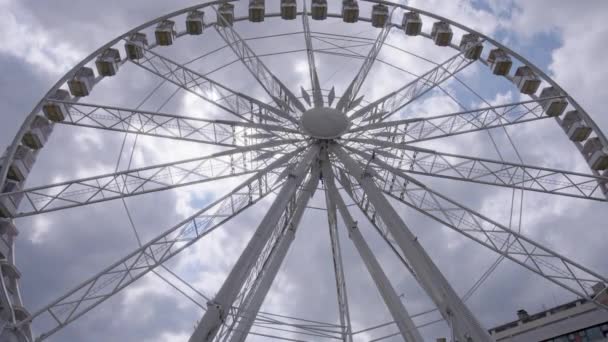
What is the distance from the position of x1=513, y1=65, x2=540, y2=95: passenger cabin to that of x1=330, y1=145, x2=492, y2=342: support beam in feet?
26.3

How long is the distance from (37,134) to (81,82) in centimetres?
230

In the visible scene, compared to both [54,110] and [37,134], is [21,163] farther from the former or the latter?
[54,110]

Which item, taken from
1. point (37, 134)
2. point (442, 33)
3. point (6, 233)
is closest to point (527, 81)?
point (442, 33)

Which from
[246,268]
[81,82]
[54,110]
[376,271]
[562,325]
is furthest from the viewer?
[562,325]

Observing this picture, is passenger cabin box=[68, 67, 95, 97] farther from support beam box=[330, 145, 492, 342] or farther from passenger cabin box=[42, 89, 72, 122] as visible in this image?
support beam box=[330, 145, 492, 342]

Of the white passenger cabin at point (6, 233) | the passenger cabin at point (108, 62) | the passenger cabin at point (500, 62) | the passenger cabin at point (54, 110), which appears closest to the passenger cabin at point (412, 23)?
the passenger cabin at point (500, 62)

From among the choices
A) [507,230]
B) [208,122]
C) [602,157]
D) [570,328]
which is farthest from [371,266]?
[570,328]

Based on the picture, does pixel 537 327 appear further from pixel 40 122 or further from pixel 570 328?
pixel 40 122

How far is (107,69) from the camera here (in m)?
17.6

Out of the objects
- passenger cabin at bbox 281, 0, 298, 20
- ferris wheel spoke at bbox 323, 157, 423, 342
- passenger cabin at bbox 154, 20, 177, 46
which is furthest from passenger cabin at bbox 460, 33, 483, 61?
passenger cabin at bbox 154, 20, 177, 46

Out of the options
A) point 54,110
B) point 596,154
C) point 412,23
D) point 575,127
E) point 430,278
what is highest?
point 412,23

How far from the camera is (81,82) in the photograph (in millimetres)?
16438

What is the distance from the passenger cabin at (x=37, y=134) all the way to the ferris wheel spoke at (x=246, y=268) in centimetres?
770

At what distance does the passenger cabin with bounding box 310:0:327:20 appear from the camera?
20438 millimetres
